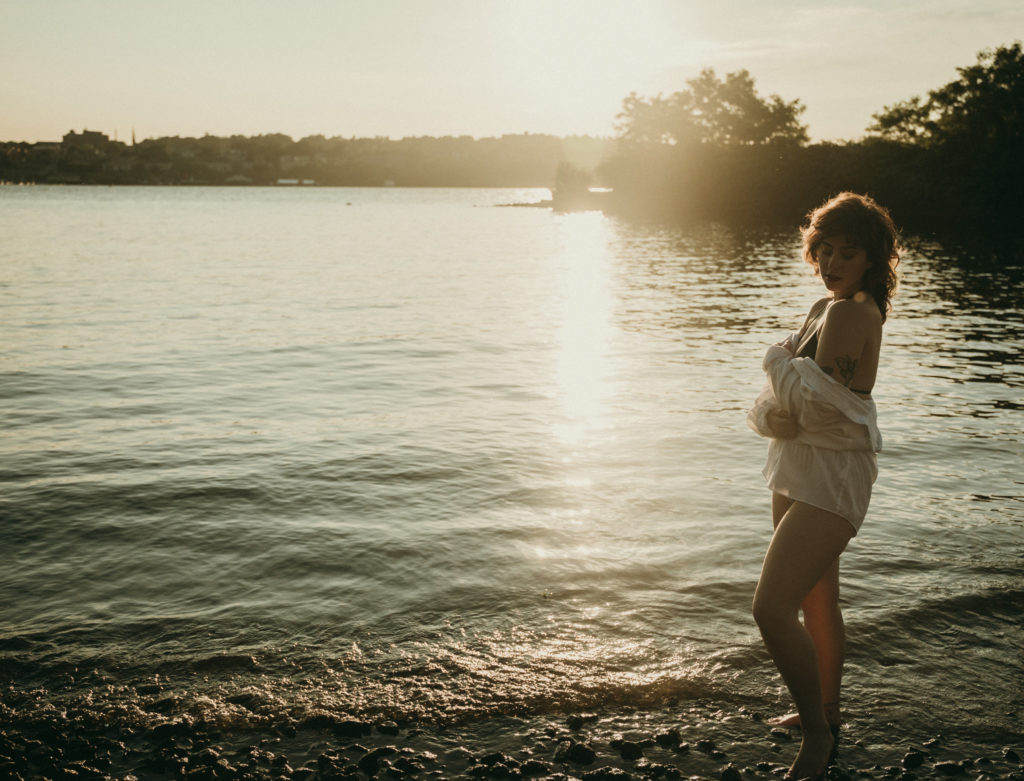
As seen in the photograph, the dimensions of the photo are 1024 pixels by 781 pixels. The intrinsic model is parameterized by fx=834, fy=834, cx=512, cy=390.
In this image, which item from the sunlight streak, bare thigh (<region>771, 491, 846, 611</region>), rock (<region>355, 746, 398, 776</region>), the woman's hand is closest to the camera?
the woman's hand

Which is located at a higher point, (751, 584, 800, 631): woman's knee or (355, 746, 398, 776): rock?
(751, 584, 800, 631): woman's knee

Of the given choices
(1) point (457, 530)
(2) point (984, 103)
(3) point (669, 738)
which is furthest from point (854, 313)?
(2) point (984, 103)

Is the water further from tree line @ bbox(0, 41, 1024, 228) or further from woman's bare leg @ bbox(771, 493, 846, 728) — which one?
tree line @ bbox(0, 41, 1024, 228)

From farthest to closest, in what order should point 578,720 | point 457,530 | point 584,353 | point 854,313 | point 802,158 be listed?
point 802,158 < point 584,353 < point 457,530 < point 578,720 < point 854,313

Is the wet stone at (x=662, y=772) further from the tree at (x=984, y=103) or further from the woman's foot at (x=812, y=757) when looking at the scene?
the tree at (x=984, y=103)

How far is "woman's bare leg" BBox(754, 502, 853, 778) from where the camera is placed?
12.5 feet

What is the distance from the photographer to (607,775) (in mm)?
4023

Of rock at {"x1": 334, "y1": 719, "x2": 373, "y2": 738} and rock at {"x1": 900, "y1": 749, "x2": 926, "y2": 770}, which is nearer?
rock at {"x1": 900, "y1": 749, "x2": 926, "y2": 770}

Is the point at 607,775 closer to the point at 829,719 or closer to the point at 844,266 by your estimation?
the point at 829,719

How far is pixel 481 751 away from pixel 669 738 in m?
0.98

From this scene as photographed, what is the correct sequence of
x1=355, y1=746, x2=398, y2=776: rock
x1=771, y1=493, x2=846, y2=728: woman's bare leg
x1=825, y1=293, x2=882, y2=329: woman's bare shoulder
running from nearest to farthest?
x1=825, y1=293, x2=882, y2=329: woman's bare shoulder → x1=355, y1=746, x2=398, y2=776: rock → x1=771, y1=493, x2=846, y2=728: woman's bare leg

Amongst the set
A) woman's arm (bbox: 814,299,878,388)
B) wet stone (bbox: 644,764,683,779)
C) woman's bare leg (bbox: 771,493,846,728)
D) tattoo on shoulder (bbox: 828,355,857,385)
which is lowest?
wet stone (bbox: 644,764,683,779)

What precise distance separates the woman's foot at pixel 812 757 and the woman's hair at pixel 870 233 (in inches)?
79.6

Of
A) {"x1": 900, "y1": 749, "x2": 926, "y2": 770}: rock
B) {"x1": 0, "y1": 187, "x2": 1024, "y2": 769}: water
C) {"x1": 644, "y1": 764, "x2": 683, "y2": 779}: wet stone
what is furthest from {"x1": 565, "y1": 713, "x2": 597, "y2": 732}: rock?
{"x1": 900, "y1": 749, "x2": 926, "y2": 770}: rock
